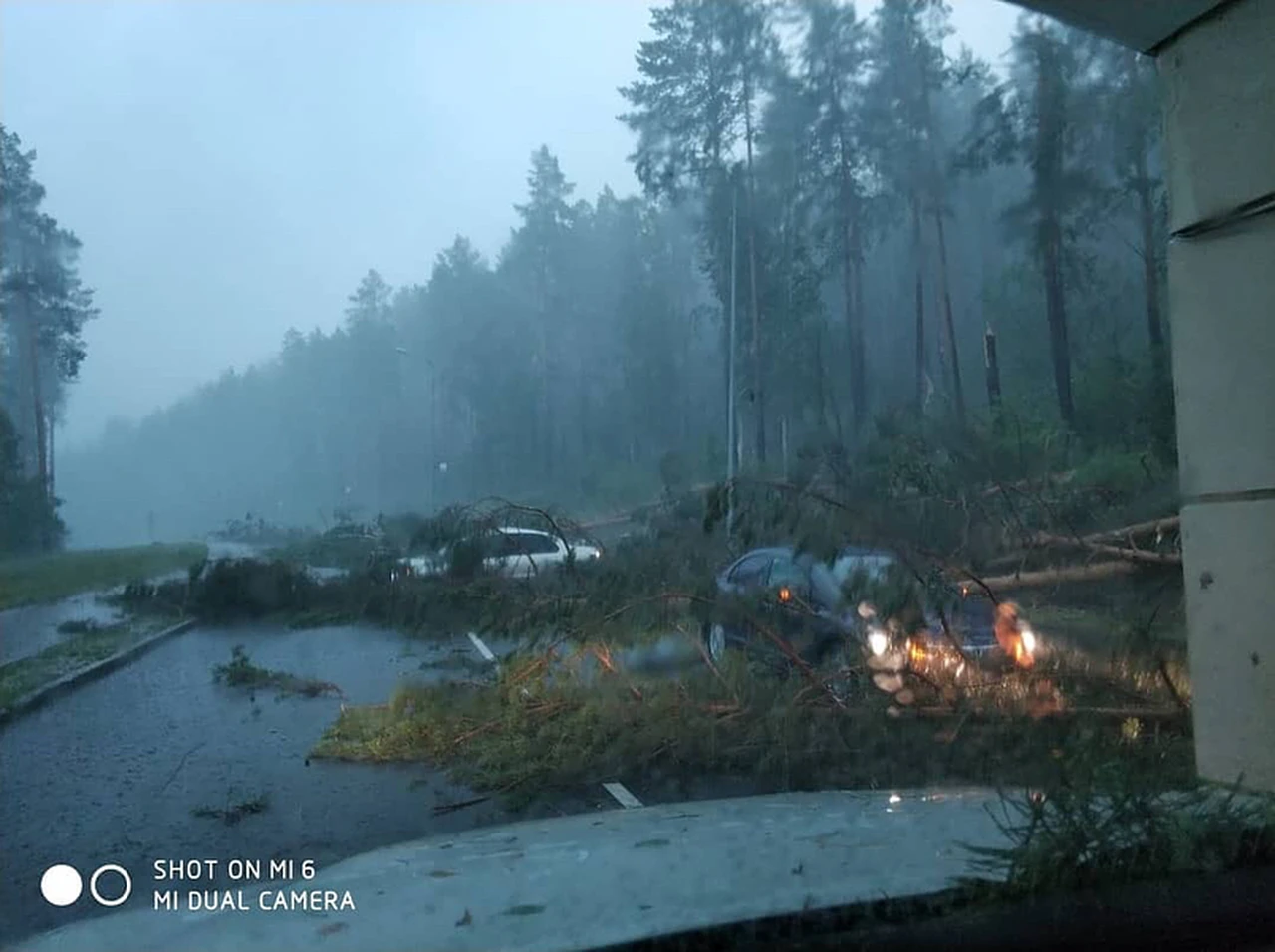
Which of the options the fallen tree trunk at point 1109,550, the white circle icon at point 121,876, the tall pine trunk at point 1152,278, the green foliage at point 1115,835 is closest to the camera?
the green foliage at point 1115,835

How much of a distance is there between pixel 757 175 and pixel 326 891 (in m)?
8.19

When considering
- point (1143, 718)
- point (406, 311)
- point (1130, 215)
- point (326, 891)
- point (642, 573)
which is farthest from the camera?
point (406, 311)

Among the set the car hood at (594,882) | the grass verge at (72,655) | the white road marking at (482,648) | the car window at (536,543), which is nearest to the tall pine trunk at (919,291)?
the car window at (536,543)

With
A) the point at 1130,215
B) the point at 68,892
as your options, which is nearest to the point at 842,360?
the point at 1130,215

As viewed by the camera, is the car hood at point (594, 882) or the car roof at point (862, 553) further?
the car roof at point (862, 553)

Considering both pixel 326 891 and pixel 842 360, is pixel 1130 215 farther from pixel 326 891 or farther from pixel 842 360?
pixel 326 891

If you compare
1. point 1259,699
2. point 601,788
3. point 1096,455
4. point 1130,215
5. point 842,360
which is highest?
point 1130,215

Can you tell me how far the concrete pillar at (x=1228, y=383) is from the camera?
5.66m

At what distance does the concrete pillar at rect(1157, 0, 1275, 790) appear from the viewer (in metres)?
5.66

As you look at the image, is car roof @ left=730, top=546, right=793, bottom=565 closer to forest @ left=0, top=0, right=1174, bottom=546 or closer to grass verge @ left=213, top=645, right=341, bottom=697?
forest @ left=0, top=0, right=1174, bottom=546

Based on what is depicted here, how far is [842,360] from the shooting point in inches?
452

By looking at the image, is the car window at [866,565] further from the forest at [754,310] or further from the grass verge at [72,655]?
the grass verge at [72,655]

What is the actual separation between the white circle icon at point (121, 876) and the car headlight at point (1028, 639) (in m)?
5.18

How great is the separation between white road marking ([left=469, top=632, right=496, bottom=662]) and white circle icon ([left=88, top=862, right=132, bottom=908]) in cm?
330
